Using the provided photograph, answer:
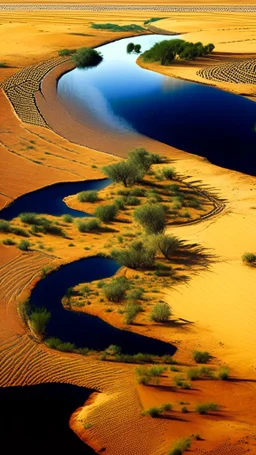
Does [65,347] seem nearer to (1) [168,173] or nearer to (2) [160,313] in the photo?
(2) [160,313]

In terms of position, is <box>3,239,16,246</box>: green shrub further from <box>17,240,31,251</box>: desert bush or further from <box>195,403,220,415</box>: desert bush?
<box>195,403,220,415</box>: desert bush

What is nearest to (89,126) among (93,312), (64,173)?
(64,173)

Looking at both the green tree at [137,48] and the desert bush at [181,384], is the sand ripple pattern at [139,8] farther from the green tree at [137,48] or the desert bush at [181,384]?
the desert bush at [181,384]

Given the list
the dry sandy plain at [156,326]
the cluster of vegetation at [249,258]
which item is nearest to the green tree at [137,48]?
the dry sandy plain at [156,326]

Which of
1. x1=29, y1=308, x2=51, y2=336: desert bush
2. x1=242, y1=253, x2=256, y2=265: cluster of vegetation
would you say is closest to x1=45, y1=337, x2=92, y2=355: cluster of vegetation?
x1=29, y1=308, x2=51, y2=336: desert bush

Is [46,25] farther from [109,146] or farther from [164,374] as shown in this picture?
[164,374]

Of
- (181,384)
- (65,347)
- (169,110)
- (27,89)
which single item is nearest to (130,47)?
(27,89)

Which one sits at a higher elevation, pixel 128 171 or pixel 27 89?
pixel 27 89
